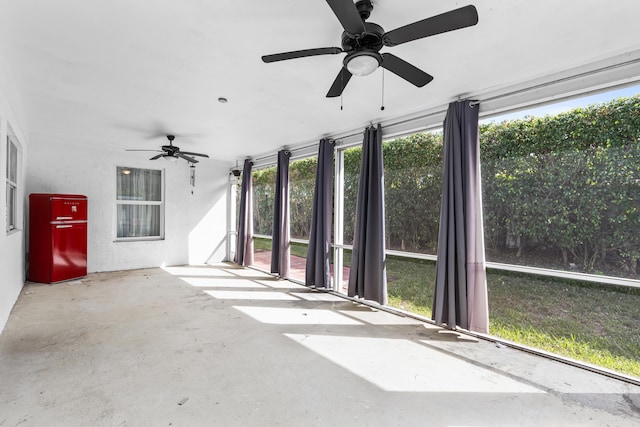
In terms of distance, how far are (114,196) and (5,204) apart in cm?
291

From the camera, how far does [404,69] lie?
6.86 ft

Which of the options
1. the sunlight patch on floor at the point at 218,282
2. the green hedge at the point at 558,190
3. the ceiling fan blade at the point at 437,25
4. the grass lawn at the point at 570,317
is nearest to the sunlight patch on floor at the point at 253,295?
the sunlight patch on floor at the point at 218,282

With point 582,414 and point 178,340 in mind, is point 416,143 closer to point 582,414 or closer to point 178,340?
point 582,414

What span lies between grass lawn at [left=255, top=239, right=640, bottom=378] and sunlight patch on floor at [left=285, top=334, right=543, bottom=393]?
3.10ft

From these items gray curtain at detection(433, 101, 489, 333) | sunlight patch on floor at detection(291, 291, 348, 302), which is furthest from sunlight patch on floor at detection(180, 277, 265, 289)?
gray curtain at detection(433, 101, 489, 333)

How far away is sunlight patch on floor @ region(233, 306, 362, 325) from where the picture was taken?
3588mm

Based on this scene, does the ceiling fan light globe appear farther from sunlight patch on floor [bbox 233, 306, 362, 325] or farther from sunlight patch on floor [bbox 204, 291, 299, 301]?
sunlight patch on floor [bbox 204, 291, 299, 301]

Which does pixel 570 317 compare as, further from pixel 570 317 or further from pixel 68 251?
pixel 68 251

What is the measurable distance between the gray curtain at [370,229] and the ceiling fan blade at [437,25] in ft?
7.56

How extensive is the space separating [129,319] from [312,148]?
3553mm

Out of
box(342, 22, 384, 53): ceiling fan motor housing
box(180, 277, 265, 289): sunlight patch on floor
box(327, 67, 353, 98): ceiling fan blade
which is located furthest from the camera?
box(180, 277, 265, 289): sunlight patch on floor

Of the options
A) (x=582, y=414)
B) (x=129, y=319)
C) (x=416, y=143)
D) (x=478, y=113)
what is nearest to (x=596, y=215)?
(x=478, y=113)

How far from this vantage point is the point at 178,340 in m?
3.03

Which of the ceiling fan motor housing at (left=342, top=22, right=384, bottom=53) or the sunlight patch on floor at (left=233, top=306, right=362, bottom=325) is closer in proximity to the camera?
the ceiling fan motor housing at (left=342, top=22, right=384, bottom=53)
